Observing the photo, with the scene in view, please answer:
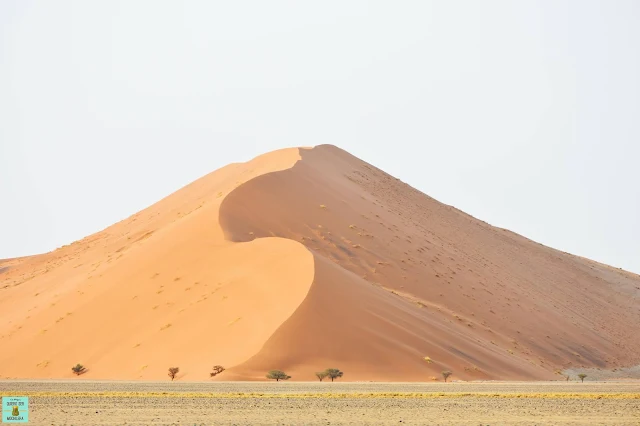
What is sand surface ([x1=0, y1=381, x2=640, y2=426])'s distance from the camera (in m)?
19.9

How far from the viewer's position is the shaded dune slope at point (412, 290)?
41.0 meters

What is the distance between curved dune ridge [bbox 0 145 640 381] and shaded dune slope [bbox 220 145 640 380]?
0.47 ft

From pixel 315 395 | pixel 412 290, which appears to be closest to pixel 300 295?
pixel 412 290

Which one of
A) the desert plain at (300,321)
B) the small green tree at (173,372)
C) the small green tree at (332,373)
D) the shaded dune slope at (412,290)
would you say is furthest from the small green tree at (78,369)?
the small green tree at (332,373)

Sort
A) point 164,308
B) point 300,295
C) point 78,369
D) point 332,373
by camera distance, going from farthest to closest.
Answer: point 164,308, point 300,295, point 78,369, point 332,373

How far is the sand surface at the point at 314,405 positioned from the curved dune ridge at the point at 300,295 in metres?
8.72

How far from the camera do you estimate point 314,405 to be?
77.3ft

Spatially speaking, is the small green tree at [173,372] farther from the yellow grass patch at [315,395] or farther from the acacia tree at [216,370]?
the yellow grass patch at [315,395]

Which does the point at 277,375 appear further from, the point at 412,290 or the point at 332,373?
the point at 412,290

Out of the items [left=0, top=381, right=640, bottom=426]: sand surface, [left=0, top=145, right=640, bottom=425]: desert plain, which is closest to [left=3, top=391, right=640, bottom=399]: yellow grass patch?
[left=0, top=381, right=640, bottom=426]: sand surface

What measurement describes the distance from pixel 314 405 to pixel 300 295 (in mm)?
19498

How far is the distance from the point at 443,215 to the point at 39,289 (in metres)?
37.3

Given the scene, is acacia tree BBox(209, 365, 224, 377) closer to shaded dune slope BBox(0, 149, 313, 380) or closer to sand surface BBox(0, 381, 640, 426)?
shaded dune slope BBox(0, 149, 313, 380)

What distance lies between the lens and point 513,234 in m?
97.9
